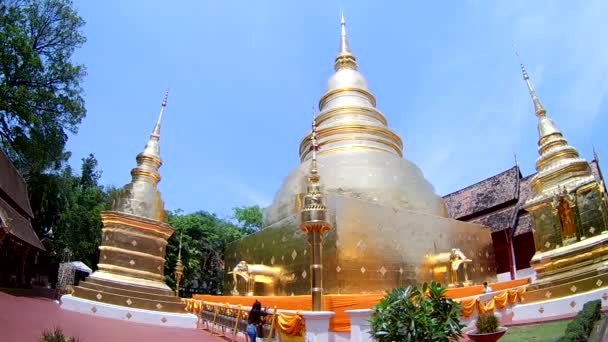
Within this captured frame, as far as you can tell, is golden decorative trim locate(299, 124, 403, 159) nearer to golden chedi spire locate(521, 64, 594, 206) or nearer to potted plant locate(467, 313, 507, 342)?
golden chedi spire locate(521, 64, 594, 206)

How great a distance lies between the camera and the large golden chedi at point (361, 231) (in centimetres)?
1182

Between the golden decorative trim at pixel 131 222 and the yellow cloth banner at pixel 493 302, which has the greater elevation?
the golden decorative trim at pixel 131 222

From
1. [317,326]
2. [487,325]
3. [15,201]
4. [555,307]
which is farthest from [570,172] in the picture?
[15,201]

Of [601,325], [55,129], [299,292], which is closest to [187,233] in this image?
[55,129]

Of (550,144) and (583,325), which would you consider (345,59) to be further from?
(583,325)

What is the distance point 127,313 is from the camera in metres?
11.0

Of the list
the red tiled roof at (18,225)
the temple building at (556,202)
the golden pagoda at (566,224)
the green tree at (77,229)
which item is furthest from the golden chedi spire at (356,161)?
the green tree at (77,229)

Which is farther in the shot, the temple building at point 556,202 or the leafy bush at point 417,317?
the temple building at point 556,202

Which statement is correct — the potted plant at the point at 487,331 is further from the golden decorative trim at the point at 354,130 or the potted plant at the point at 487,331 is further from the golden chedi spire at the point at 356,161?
the golden decorative trim at the point at 354,130

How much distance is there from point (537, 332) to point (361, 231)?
513 centimetres

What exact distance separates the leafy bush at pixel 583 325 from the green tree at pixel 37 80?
16.0 meters

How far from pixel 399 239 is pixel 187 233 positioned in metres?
21.8

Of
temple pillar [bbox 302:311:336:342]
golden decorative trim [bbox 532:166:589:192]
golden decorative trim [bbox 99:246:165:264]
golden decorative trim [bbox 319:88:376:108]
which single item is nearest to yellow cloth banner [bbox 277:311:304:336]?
temple pillar [bbox 302:311:336:342]

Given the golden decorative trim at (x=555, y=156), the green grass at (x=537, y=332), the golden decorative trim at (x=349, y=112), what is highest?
the golden decorative trim at (x=349, y=112)
